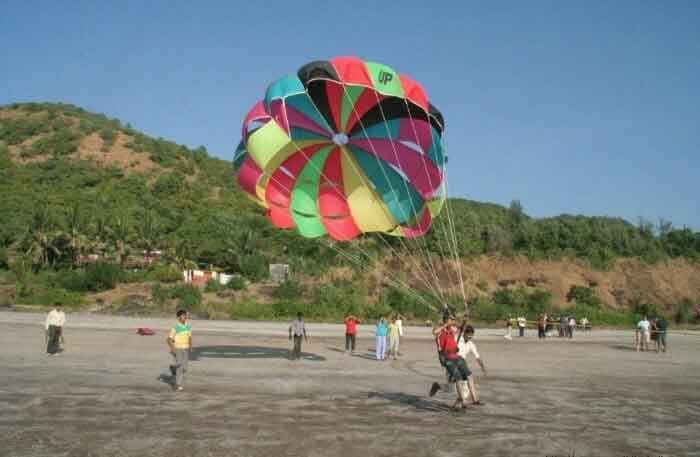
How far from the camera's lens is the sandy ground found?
7.77 meters

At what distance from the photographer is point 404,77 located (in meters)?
14.3

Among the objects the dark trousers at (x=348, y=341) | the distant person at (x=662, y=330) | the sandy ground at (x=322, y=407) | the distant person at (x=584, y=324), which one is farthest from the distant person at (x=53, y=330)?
the distant person at (x=584, y=324)

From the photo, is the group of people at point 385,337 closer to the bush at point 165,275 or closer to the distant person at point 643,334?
the distant person at point 643,334

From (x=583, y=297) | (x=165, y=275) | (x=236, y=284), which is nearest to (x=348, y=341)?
(x=236, y=284)

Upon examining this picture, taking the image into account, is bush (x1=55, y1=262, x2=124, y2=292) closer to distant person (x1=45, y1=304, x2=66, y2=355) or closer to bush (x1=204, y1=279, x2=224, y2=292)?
bush (x1=204, y1=279, x2=224, y2=292)

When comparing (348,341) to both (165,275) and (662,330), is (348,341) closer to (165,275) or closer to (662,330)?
(662,330)

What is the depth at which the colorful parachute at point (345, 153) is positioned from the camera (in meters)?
Result: 14.2

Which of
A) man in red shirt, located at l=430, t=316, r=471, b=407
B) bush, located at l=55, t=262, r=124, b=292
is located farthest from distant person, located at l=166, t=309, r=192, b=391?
bush, located at l=55, t=262, r=124, b=292

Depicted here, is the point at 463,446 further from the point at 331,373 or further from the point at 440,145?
the point at 440,145

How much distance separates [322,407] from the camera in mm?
10359

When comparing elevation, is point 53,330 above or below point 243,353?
above

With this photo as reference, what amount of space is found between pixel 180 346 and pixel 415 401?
4323 mm

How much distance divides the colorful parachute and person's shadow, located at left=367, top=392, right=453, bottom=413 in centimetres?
457

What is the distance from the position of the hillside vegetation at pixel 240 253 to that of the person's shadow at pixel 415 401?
20314 millimetres
